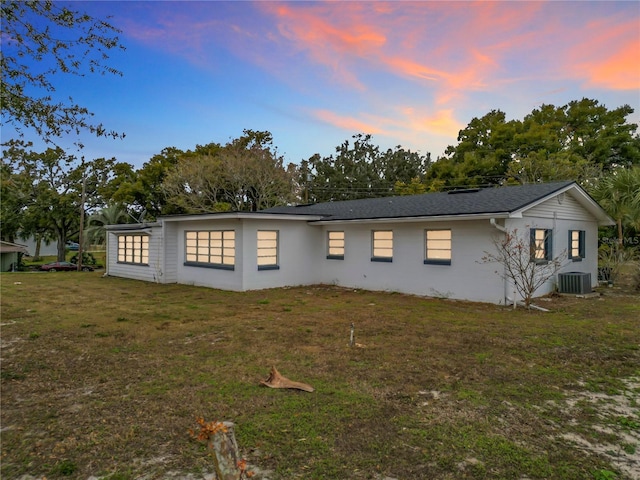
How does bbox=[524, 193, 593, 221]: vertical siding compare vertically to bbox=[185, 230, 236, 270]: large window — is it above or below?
above

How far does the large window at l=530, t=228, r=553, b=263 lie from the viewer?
12.0 meters

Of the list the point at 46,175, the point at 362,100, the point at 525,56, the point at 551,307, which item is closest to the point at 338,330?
the point at 551,307

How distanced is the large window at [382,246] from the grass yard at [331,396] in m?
4.95

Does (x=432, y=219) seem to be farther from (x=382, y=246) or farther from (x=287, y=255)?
(x=287, y=255)

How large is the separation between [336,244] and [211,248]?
16.3ft

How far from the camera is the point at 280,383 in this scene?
4.76 metres

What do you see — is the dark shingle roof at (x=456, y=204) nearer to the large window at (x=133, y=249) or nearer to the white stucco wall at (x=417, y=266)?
the white stucco wall at (x=417, y=266)

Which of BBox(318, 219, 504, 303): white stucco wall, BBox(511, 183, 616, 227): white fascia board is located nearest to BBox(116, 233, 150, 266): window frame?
BBox(318, 219, 504, 303): white stucco wall

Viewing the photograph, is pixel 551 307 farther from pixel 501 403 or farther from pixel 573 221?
pixel 501 403

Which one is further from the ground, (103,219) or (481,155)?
(481,155)

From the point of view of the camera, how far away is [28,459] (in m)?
3.17

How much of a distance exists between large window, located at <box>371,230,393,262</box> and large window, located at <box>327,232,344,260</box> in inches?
62.0

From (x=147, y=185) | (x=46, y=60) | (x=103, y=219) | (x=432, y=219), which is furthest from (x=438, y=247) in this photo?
(x=147, y=185)

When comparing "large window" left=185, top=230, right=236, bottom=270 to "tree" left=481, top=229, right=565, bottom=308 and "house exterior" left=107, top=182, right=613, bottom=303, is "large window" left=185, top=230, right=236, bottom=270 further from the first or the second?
"tree" left=481, top=229, right=565, bottom=308
